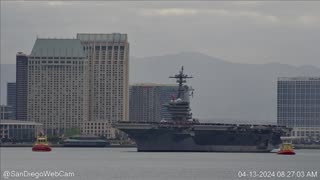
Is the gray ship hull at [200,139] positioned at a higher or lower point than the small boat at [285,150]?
higher

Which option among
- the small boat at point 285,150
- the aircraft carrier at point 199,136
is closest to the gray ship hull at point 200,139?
the aircraft carrier at point 199,136

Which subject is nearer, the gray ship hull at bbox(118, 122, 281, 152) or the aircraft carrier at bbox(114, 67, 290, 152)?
the aircraft carrier at bbox(114, 67, 290, 152)

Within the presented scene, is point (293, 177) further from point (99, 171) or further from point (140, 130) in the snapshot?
point (140, 130)

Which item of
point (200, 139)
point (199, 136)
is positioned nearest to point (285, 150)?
point (200, 139)

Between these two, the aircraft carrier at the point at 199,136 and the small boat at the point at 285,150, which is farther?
the small boat at the point at 285,150

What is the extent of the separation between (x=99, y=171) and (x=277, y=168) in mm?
19403

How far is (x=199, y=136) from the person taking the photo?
6673 inches

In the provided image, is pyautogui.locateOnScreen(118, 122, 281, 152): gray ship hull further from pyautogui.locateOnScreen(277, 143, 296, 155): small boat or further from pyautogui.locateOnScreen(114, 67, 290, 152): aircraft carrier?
pyautogui.locateOnScreen(277, 143, 296, 155): small boat

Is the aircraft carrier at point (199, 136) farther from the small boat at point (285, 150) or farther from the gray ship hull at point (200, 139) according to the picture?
the small boat at point (285, 150)

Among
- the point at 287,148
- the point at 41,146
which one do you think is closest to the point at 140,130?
the point at 287,148

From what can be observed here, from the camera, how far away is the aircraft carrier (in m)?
Answer: 168

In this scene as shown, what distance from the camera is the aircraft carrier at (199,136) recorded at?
16838cm

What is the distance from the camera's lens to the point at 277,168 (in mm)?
126062

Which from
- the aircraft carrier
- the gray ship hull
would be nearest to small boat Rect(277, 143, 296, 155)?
the aircraft carrier
